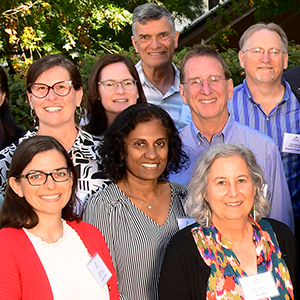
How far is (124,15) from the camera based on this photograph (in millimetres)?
9125

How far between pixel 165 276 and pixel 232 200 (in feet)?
2.03

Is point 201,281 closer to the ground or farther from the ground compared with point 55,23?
closer to the ground

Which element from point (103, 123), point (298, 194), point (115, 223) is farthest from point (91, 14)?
point (115, 223)

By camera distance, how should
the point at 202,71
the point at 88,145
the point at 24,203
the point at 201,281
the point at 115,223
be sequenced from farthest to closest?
the point at 202,71
the point at 88,145
the point at 115,223
the point at 201,281
the point at 24,203

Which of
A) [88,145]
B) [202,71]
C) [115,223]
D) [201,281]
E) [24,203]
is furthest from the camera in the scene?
[202,71]

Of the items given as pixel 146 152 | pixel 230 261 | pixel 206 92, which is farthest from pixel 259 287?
pixel 206 92

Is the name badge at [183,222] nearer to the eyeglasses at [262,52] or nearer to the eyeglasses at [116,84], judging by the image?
the eyeglasses at [116,84]

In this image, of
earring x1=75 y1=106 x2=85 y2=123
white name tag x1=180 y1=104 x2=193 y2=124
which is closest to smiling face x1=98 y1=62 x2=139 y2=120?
earring x1=75 y1=106 x2=85 y2=123

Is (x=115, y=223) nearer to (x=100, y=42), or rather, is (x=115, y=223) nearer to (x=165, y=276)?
(x=165, y=276)

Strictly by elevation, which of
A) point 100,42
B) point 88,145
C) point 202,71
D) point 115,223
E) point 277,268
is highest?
point 100,42

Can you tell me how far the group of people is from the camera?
3.00 metres

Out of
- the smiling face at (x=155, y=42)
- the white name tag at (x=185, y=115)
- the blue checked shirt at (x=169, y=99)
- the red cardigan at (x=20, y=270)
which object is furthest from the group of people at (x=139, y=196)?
the smiling face at (x=155, y=42)

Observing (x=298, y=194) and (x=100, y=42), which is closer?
(x=298, y=194)

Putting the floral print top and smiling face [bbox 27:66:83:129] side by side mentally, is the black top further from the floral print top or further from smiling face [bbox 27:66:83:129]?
smiling face [bbox 27:66:83:129]
